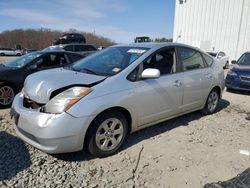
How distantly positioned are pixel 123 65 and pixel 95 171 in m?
1.62

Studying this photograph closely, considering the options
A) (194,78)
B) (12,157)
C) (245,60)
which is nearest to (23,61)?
(12,157)

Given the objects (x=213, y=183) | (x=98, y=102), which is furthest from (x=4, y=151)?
(x=213, y=183)

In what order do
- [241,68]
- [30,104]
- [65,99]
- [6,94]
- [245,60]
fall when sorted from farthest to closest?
1. [245,60]
2. [241,68]
3. [6,94]
4. [30,104]
5. [65,99]

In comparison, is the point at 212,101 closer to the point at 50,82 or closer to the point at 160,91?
the point at 160,91

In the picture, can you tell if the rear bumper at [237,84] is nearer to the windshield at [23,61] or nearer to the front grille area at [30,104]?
the windshield at [23,61]

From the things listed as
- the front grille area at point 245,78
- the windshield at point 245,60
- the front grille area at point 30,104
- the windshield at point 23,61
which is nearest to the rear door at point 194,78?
the front grille area at point 30,104

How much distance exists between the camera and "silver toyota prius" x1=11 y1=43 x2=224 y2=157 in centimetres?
322

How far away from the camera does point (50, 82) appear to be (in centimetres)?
356

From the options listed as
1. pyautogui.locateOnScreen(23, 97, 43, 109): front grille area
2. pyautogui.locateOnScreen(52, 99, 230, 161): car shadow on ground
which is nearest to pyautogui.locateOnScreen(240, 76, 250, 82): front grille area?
pyautogui.locateOnScreen(52, 99, 230, 161): car shadow on ground

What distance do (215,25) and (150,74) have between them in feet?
75.6

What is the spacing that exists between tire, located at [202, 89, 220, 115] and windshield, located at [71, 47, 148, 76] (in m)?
2.18

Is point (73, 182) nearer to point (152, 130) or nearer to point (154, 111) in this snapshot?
point (154, 111)

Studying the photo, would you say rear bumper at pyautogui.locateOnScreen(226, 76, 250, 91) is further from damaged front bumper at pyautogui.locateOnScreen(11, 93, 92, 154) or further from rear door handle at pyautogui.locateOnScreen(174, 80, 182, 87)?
damaged front bumper at pyautogui.locateOnScreen(11, 93, 92, 154)

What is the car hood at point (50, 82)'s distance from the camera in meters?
3.45
